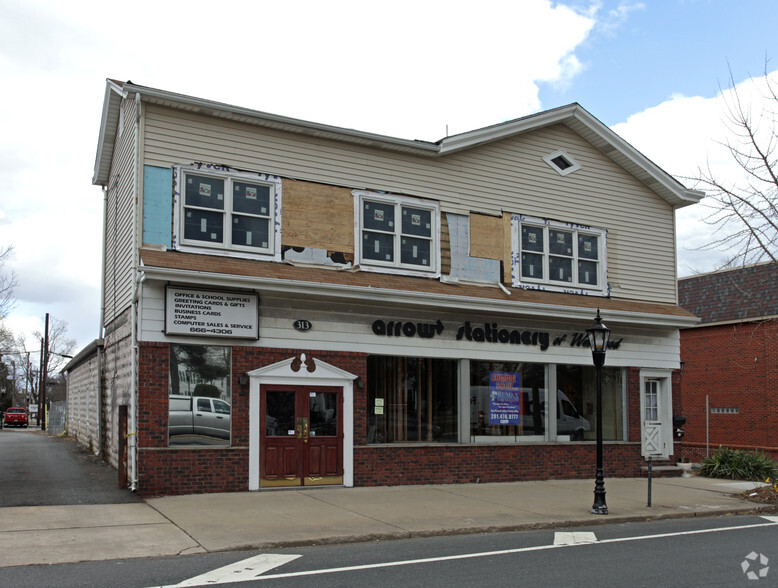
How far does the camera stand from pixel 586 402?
733 inches

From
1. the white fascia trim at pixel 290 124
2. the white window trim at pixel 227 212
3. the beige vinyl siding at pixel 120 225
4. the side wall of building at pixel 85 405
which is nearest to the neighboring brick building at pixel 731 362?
the white fascia trim at pixel 290 124

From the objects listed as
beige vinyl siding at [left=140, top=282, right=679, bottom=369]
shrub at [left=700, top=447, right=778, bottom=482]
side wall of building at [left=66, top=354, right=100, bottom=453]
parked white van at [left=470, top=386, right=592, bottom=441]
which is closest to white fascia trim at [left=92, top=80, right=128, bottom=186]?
beige vinyl siding at [left=140, top=282, right=679, bottom=369]

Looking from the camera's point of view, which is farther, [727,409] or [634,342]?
[727,409]

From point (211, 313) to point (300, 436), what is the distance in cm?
304

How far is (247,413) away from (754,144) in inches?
496

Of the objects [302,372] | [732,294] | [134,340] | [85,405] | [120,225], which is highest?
[120,225]

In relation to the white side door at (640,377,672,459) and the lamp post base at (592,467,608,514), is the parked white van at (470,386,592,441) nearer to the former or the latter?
the white side door at (640,377,672,459)

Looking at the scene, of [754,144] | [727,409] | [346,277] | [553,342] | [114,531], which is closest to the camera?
[114,531]

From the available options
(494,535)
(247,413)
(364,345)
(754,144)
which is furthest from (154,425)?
(754,144)

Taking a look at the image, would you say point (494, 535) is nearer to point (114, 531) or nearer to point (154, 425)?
point (114, 531)

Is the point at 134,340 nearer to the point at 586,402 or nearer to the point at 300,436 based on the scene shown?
the point at 300,436

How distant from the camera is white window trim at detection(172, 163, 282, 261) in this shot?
1429 cm

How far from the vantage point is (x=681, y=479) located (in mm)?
18688

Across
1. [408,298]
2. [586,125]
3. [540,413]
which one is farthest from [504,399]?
[586,125]
